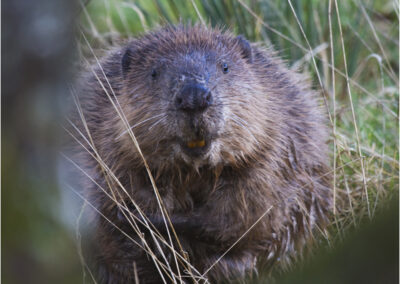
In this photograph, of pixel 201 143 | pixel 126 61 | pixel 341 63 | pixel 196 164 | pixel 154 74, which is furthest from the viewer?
pixel 341 63

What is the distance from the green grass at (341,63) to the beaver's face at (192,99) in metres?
0.61

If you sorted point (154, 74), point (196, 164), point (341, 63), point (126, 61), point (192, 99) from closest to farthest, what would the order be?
1. point (192, 99)
2. point (196, 164)
3. point (154, 74)
4. point (126, 61)
5. point (341, 63)

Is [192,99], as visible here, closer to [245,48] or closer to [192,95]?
[192,95]

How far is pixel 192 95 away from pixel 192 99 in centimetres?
2

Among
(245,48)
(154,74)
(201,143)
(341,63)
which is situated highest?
(154,74)

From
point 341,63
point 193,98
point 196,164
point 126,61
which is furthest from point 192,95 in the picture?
point 341,63

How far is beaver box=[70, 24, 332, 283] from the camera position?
8.98 feet

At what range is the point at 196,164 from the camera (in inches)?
109

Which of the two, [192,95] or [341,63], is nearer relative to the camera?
[192,95]

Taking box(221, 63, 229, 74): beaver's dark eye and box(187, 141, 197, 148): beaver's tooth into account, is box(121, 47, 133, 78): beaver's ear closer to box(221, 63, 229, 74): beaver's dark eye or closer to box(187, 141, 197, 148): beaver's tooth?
box(221, 63, 229, 74): beaver's dark eye

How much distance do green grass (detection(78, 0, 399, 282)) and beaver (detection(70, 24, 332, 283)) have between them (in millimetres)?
270

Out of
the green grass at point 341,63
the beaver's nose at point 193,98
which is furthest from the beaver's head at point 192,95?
the green grass at point 341,63

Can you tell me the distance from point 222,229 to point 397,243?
205 cm

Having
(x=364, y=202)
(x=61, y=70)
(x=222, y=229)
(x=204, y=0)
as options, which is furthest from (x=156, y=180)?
(x=61, y=70)
